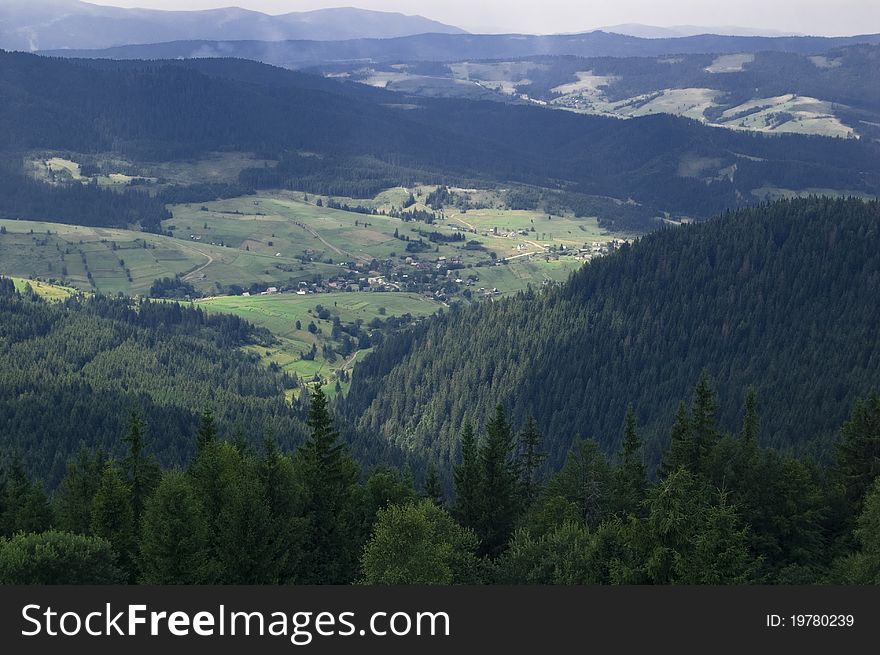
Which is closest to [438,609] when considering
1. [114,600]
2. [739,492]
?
[114,600]

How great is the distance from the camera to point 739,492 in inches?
4114

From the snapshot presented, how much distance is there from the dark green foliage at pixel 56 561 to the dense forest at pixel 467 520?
0.14m

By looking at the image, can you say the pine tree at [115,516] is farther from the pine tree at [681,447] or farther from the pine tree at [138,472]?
the pine tree at [681,447]

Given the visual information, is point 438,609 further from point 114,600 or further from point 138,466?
point 138,466

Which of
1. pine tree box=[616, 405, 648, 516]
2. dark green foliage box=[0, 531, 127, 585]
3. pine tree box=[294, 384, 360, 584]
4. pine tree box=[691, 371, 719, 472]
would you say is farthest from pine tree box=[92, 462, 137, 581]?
pine tree box=[691, 371, 719, 472]

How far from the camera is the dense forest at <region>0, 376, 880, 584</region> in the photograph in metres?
77.6

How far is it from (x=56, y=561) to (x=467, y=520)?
4912 centimetres

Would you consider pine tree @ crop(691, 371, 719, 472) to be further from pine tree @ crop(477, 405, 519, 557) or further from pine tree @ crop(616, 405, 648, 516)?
pine tree @ crop(477, 405, 519, 557)

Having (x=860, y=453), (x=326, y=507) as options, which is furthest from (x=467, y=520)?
(x=860, y=453)

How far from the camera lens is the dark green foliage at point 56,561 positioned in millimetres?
73438

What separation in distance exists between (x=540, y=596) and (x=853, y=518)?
64.9 meters

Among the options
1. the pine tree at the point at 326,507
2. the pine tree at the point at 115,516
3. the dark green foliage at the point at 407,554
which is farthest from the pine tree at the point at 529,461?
the pine tree at the point at 115,516

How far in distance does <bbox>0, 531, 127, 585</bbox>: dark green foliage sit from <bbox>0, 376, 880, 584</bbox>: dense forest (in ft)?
0.45

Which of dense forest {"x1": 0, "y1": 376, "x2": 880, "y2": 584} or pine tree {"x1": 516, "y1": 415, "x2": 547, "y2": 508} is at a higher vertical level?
dense forest {"x1": 0, "y1": 376, "x2": 880, "y2": 584}
